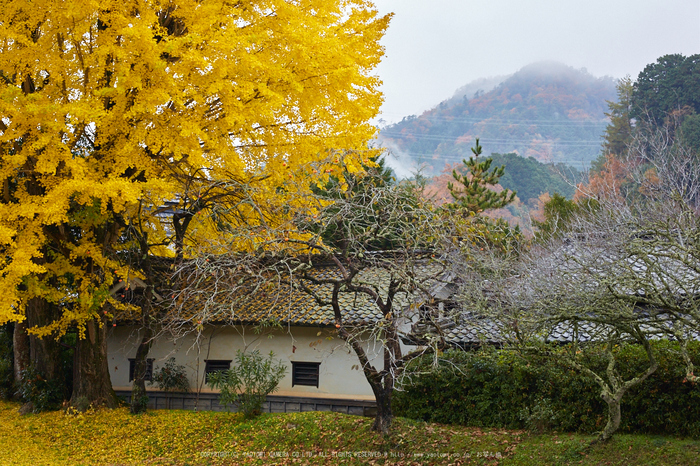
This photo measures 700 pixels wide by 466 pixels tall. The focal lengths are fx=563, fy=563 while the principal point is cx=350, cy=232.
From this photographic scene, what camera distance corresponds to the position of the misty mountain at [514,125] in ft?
301

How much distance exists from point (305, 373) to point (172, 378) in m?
3.48

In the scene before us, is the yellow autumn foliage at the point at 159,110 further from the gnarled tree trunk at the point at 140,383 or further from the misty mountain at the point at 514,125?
the misty mountain at the point at 514,125

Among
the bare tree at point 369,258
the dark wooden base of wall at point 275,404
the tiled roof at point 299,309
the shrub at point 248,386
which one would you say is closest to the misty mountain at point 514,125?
the tiled roof at point 299,309

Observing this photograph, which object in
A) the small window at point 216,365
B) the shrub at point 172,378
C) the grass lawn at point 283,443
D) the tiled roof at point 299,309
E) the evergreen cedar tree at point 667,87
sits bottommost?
the grass lawn at point 283,443

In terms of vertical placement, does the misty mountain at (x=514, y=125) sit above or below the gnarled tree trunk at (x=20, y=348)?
above

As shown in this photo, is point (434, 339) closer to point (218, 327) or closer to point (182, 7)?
point (182, 7)

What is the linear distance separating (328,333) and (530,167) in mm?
41271

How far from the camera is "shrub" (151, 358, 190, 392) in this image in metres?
14.6

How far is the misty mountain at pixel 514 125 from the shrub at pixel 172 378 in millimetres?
73386

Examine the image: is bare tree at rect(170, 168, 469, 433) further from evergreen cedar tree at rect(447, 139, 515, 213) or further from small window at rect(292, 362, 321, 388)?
evergreen cedar tree at rect(447, 139, 515, 213)

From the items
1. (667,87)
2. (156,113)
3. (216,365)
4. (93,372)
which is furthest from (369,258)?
(667,87)

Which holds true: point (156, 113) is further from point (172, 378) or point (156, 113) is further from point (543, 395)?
point (543, 395)

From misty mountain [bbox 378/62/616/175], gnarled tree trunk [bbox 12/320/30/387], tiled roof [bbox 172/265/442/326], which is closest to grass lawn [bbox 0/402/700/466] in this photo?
gnarled tree trunk [bbox 12/320/30/387]

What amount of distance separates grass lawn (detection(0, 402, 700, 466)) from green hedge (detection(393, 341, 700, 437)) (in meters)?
0.36
